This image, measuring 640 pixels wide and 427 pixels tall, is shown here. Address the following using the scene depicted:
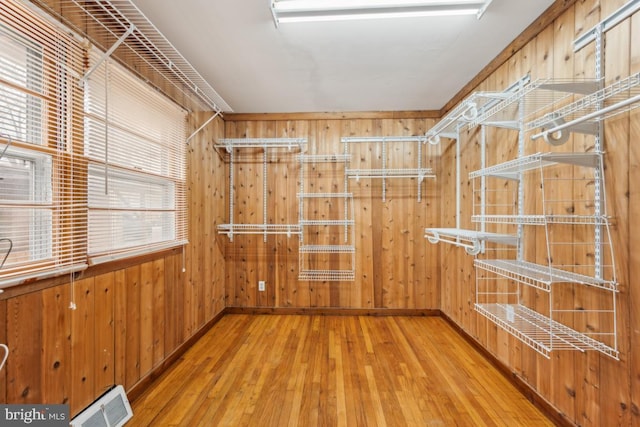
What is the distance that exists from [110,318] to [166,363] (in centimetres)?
74

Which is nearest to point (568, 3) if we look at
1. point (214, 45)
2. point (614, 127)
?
point (614, 127)

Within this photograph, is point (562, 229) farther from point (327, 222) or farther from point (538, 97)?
point (327, 222)

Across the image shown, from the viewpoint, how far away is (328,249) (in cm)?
318

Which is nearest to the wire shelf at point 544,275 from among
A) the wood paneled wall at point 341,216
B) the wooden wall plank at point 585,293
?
the wooden wall plank at point 585,293

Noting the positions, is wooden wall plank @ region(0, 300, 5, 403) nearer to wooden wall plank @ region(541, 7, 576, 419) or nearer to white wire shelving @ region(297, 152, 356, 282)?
white wire shelving @ region(297, 152, 356, 282)

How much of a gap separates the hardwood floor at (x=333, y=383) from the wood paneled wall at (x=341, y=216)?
1.59ft

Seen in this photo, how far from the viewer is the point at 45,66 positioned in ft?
4.08

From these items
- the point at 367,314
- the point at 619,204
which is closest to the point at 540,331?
the point at 619,204

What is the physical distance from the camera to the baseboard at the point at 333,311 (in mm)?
3197

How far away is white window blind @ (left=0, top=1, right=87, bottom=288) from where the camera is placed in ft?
3.65

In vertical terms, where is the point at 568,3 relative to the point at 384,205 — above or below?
above

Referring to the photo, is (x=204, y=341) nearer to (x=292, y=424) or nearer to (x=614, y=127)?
(x=292, y=424)

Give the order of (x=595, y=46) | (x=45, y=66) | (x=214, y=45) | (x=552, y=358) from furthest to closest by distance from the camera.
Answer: (x=214, y=45) < (x=552, y=358) < (x=595, y=46) < (x=45, y=66)

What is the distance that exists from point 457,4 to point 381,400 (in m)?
2.43
